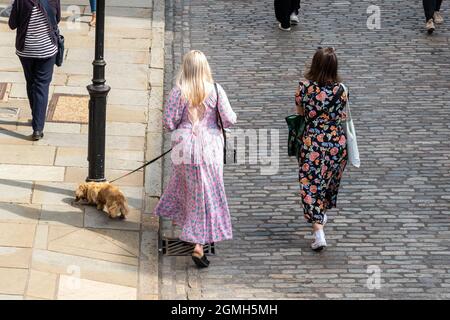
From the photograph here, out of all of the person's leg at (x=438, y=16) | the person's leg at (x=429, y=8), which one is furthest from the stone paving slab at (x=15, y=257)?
the person's leg at (x=438, y=16)

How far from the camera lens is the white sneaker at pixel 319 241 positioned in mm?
10742

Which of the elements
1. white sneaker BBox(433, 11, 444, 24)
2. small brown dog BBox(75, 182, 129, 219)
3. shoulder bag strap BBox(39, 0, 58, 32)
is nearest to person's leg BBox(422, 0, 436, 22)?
white sneaker BBox(433, 11, 444, 24)

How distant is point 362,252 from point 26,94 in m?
4.81

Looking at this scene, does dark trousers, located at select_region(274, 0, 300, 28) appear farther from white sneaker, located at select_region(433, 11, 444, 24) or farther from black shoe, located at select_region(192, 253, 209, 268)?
black shoe, located at select_region(192, 253, 209, 268)

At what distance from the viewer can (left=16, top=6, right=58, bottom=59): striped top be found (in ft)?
39.8

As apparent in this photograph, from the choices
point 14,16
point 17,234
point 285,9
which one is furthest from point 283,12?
point 17,234

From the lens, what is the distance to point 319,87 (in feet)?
34.1

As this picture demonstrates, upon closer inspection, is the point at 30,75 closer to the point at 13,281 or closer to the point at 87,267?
the point at 87,267

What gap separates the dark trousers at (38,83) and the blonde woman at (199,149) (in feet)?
8.35

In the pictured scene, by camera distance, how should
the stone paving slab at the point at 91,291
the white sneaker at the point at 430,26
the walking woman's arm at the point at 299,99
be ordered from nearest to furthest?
the stone paving slab at the point at 91,291 → the walking woman's arm at the point at 299,99 → the white sneaker at the point at 430,26

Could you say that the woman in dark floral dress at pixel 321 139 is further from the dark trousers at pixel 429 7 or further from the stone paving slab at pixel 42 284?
the dark trousers at pixel 429 7

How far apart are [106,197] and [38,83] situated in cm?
194

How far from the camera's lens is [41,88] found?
40.5 feet

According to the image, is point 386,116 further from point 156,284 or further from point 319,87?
point 156,284
